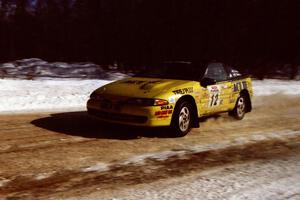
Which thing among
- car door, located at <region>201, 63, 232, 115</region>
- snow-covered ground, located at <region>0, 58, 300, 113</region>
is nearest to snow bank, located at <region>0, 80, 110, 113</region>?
snow-covered ground, located at <region>0, 58, 300, 113</region>

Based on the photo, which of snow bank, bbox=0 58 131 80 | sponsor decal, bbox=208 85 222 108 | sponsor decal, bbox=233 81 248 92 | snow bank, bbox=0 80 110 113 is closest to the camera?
sponsor decal, bbox=208 85 222 108

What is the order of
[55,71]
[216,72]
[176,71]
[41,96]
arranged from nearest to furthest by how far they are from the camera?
[176,71] → [216,72] → [41,96] → [55,71]

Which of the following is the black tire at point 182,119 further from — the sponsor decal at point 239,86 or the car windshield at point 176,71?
the sponsor decal at point 239,86

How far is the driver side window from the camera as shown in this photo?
8430mm

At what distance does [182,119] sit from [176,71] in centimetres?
132

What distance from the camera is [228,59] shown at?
3086 centimetres

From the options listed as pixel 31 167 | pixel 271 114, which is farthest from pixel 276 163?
pixel 271 114

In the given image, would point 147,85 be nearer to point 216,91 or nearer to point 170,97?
point 170,97

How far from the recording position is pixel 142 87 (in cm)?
732

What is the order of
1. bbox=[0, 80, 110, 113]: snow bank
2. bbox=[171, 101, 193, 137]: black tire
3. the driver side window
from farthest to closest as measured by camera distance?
bbox=[0, 80, 110, 113]: snow bank, the driver side window, bbox=[171, 101, 193, 137]: black tire

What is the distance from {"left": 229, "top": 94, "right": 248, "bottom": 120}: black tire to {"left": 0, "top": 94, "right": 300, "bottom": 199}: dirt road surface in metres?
0.57

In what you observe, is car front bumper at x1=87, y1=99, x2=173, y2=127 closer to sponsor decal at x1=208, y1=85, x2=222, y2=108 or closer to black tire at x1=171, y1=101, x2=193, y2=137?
black tire at x1=171, y1=101, x2=193, y2=137

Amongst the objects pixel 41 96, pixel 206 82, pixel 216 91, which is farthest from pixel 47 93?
pixel 206 82

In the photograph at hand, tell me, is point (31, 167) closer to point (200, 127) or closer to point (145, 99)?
point (145, 99)
